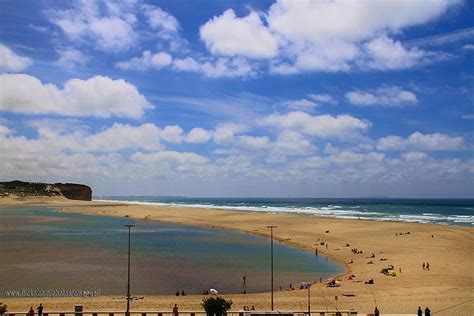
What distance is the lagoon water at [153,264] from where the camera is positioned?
1501 inches

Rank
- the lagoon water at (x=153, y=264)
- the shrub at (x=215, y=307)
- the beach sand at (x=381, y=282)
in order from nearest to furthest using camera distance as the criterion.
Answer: the shrub at (x=215, y=307)
the beach sand at (x=381, y=282)
the lagoon water at (x=153, y=264)

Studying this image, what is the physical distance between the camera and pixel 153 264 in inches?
1896

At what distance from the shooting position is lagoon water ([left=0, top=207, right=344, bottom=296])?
125 feet

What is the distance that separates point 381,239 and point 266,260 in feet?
82.7

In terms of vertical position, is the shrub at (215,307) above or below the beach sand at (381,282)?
above

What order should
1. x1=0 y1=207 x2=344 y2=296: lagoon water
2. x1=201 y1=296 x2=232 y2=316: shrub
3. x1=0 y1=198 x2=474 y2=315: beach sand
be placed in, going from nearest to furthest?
x1=201 y1=296 x2=232 y2=316: shrub < x1=0 y1=198 x2=474 y2=315: beach sand < x1=0 y1=207 x2=344 y2=296: lagoon water

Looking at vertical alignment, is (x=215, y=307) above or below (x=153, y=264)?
above

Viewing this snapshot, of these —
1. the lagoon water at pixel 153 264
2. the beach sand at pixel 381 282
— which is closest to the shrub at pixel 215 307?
the beach sand at pixel 381 282

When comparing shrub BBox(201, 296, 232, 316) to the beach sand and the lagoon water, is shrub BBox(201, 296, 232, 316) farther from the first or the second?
the lagoon water

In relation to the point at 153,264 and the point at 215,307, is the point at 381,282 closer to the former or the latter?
the point at 215,307

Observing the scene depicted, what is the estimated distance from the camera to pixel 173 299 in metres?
32.4

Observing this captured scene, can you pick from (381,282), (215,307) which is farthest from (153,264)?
(215,307)

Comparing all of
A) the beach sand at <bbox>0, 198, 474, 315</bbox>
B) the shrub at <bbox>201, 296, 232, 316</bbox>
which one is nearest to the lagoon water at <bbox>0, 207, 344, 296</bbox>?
the beach sand at <bbox>0, 198, 474, 315</bbox>

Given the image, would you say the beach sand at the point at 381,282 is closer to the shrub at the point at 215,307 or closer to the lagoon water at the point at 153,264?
the lagoon water at the point at 153,264
